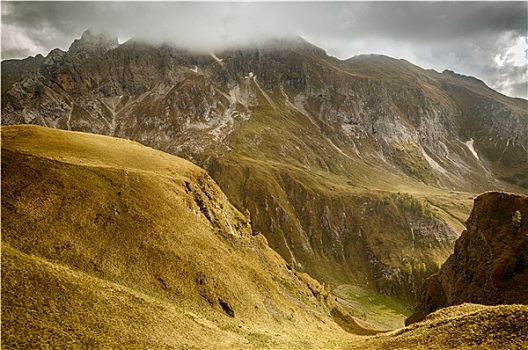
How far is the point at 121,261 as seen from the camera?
1849 inches

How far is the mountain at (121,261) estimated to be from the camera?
3303cm

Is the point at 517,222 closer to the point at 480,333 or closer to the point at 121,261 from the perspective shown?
the point at 480,333

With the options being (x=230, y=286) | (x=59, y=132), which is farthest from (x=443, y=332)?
(x=59, y=132)

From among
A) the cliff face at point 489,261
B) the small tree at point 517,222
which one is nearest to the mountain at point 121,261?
the cliff face at point 489,261

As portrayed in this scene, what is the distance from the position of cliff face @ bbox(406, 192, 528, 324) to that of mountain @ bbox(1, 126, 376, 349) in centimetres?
4208

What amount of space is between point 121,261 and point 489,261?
8884 cm

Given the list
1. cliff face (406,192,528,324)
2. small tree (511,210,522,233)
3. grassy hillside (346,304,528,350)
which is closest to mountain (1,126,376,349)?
grassy hillside (346,304,528,350)

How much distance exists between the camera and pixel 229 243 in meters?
73.6

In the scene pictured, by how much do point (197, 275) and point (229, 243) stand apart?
20.2 m

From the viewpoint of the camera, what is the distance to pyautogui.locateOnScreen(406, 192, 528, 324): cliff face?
7444cm

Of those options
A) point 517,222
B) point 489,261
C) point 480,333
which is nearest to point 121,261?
point 480,333

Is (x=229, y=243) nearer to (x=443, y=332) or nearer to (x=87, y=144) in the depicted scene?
(x=87, y=144)

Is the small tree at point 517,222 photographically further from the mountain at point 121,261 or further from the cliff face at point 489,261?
the mountain at point 121,261

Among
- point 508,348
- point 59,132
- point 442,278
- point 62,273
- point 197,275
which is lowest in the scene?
point 442,278
